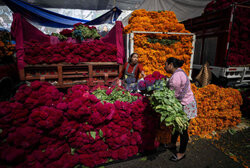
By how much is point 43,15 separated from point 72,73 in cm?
615

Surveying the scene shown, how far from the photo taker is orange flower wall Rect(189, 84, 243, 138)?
3216 mm

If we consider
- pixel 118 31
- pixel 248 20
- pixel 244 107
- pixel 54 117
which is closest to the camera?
pixel 54 117

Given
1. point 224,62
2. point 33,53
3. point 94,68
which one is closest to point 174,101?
point 94,68

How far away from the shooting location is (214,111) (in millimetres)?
3393

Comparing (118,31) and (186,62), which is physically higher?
(118,31)

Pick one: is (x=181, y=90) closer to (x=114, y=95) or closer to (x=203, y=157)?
(x=114, y=95)

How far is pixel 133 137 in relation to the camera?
2.30 m

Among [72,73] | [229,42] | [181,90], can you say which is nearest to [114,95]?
[181,90]

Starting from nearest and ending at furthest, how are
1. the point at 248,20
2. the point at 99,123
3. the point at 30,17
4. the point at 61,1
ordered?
the point at 99,123, the point at 248,20, the point at 30,17, the point at 61,1

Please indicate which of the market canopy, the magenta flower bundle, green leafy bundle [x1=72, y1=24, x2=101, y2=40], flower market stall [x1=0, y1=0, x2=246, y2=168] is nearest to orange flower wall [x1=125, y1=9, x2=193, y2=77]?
flower market stall [x1=0, y1=0, x2=246, y2=168]

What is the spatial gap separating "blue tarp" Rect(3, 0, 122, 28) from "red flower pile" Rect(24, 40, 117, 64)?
17.2ft

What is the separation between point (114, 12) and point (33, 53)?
720 centimetres

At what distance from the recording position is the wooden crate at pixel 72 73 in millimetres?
3078

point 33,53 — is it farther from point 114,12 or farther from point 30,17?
point 114,12
